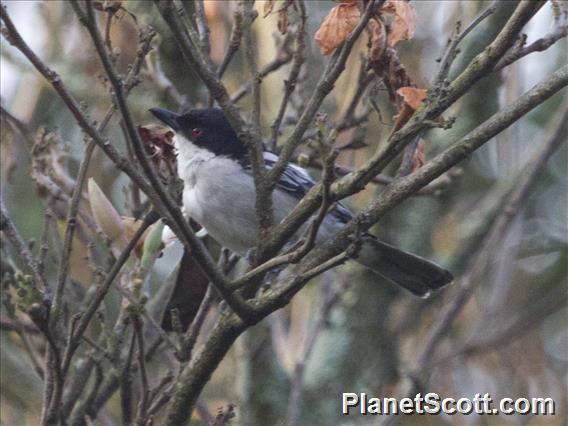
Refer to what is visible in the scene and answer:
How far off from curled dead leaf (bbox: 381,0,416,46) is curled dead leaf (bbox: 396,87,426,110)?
26 centimetres

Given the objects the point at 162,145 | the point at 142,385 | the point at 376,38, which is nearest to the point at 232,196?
the point at 162,145

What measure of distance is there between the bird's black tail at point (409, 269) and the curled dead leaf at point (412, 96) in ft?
5.40

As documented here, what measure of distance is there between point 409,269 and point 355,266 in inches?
40.4

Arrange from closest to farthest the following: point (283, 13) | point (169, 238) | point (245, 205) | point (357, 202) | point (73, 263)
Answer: point (283, 13), point (169, 238), point (245, 205), point (357, 202), point (73, 263)

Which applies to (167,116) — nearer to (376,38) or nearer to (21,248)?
(21,248)

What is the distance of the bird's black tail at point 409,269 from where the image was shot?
4582 mm

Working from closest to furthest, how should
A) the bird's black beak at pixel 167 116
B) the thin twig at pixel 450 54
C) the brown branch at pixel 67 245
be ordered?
the thin twig at pixel 450 54 → the brown branch at pixel 67 245 → the bird's black beak at pixel 167 116

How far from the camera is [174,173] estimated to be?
2990 millimetres

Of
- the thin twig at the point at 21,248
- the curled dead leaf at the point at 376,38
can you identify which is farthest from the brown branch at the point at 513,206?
the thin twig at the point at 21,248

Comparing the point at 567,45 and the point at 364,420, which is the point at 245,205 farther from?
the point at 567,45

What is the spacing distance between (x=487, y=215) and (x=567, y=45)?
5.21ft

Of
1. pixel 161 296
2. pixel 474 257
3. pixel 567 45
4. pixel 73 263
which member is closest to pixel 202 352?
pixel 161 296

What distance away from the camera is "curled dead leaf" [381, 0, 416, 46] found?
307 cm

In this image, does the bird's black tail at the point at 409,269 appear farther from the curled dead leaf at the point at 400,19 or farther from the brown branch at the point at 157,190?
the brown branch at the point at 157,190
